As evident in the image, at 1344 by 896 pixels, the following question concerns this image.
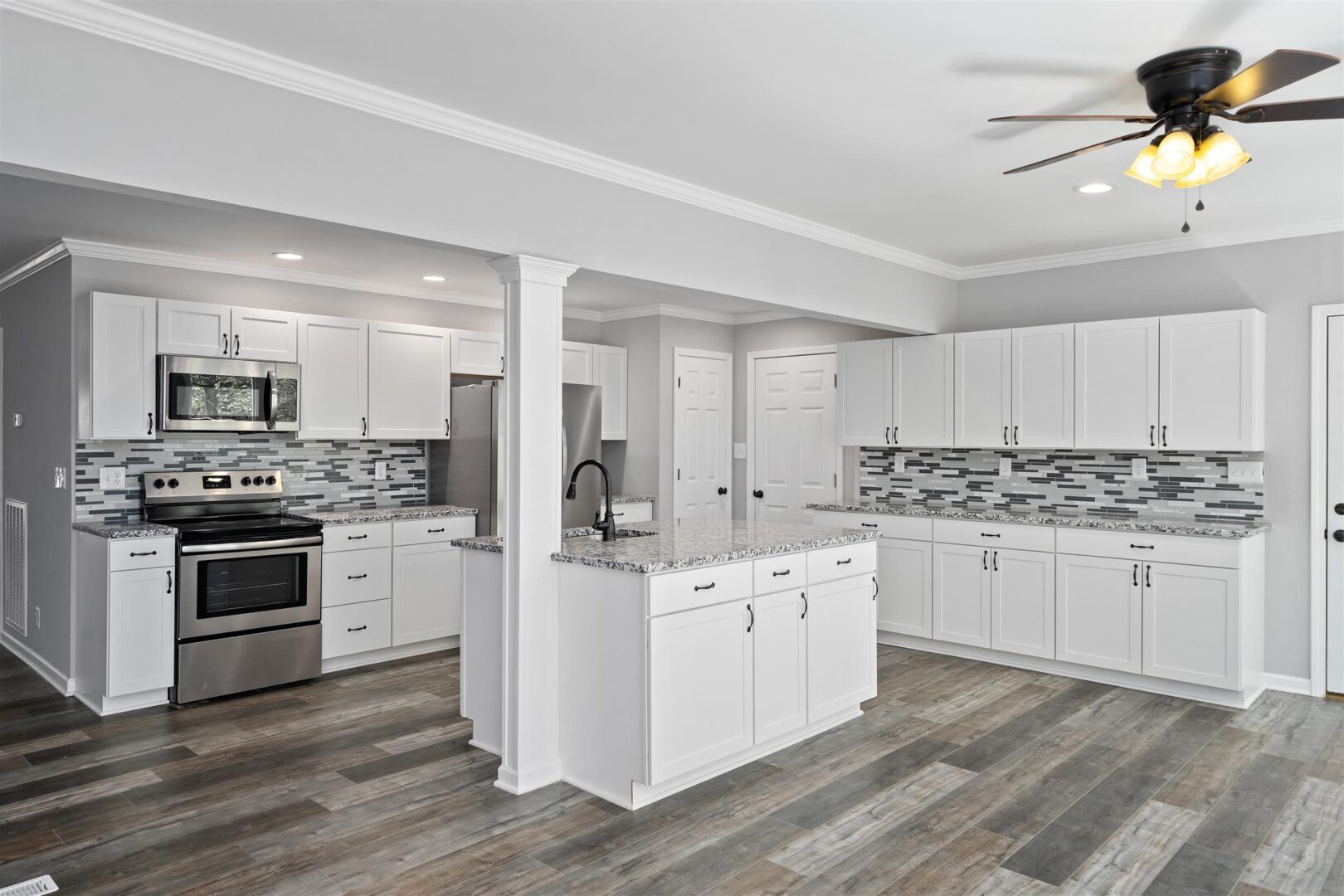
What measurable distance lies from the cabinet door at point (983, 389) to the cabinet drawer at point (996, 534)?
0.52m

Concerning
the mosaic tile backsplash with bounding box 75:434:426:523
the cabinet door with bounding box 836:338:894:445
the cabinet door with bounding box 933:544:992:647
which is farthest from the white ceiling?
the mosaic tile backsplash with bounding box 75:434:426:523

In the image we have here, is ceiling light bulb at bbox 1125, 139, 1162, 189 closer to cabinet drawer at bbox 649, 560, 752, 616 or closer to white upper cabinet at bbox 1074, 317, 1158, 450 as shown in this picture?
cabinet drawer at bbox 649, 560, 752, 616

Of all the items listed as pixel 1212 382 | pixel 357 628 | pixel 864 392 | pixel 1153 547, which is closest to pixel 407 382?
pixel 357 628

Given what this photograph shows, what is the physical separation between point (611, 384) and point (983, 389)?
279 centimetres

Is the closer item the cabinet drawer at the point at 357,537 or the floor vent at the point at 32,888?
the floor vent at the point at 32,888

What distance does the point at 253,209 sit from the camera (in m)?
2.56

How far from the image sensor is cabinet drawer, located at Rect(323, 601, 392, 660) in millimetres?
4984

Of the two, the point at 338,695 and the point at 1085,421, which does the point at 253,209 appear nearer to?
→ the point at 338,695

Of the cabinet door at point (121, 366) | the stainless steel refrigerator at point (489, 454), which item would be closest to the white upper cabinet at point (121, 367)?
the cabinet door at point (121, 366)

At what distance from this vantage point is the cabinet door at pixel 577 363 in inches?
251

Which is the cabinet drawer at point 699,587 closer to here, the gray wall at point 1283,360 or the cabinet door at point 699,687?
the cabinet door at point 699,687

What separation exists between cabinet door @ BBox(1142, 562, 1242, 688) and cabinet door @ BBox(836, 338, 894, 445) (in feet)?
6.04

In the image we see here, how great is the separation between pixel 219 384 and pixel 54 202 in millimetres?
1300

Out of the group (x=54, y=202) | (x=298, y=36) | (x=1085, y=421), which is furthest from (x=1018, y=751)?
(x=54, y=202)
